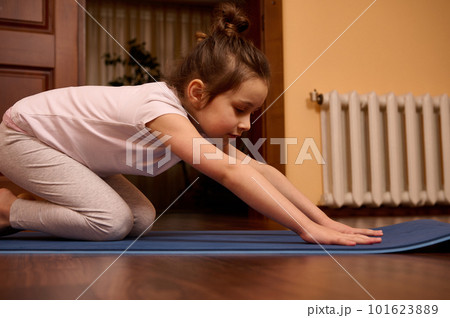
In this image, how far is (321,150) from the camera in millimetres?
2373

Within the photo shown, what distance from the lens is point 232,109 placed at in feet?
3.52

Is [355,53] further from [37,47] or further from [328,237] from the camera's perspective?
[328,237]

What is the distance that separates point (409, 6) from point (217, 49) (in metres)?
1.93

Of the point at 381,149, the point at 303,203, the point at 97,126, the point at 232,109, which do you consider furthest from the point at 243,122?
the point at 381,149

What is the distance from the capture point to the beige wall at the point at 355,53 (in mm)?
2383

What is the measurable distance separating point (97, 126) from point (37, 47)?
1.06 m

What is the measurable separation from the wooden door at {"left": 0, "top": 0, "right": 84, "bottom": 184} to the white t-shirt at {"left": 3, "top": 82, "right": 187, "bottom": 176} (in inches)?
33.5

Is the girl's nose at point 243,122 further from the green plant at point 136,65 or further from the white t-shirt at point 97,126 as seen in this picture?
the green plant at point 136,65

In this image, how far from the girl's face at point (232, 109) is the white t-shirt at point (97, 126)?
0.08m

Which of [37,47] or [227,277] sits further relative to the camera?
[37,47]

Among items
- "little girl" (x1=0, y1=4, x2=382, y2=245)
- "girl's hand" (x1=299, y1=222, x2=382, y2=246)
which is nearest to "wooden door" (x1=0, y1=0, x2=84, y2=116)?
"little girl" (x1=0, y1=4, x2=382, y2=245)

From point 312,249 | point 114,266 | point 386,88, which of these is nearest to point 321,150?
point 386,88

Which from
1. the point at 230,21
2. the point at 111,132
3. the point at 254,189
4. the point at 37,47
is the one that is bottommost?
the point at 254,189
